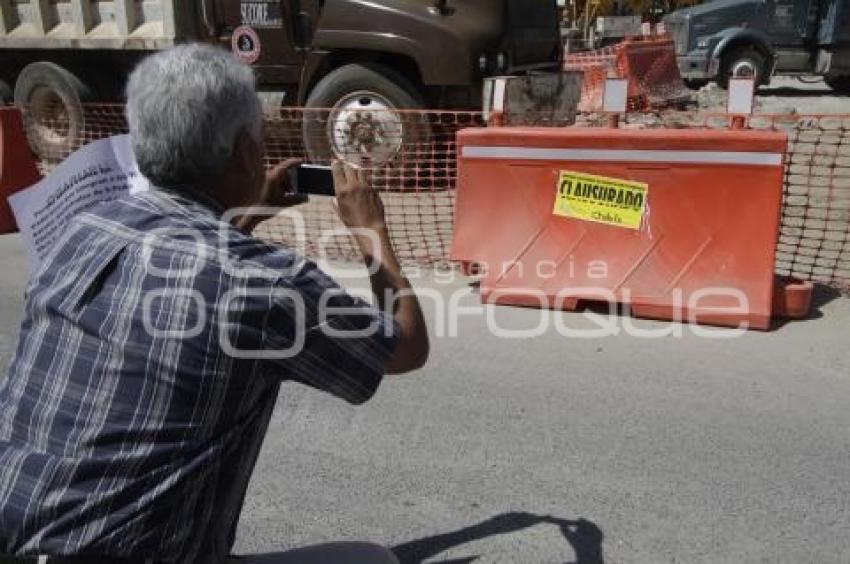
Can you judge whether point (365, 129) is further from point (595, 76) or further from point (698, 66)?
point (698, 66)

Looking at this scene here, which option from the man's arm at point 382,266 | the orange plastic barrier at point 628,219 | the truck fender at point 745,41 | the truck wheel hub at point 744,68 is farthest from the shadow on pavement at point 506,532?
the truck fender at point 745,41

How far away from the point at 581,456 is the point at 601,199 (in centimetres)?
212

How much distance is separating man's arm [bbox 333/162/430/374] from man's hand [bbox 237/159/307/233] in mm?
252

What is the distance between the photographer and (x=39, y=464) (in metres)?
1.45

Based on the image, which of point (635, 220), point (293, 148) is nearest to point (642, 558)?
point (635, 220)

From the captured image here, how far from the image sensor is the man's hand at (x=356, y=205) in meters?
1.79

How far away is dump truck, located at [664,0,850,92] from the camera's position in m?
16.7

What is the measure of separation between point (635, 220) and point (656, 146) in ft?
1.52

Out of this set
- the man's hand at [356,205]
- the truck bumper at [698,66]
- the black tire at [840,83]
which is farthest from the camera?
the black tire at [840,83]

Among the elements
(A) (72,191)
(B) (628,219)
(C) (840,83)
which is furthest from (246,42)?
(C) (840,83)

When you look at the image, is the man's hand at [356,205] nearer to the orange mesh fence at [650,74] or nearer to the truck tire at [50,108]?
the truck tire at [50,108]

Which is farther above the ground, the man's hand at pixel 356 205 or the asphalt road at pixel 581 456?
the man's hand at pixel 356 205

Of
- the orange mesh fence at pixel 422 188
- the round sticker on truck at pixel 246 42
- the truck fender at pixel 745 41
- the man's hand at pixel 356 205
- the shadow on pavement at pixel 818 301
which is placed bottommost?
the shadow on pavement at pixel 818 301

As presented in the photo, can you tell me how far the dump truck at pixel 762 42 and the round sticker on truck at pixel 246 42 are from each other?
11.7m
